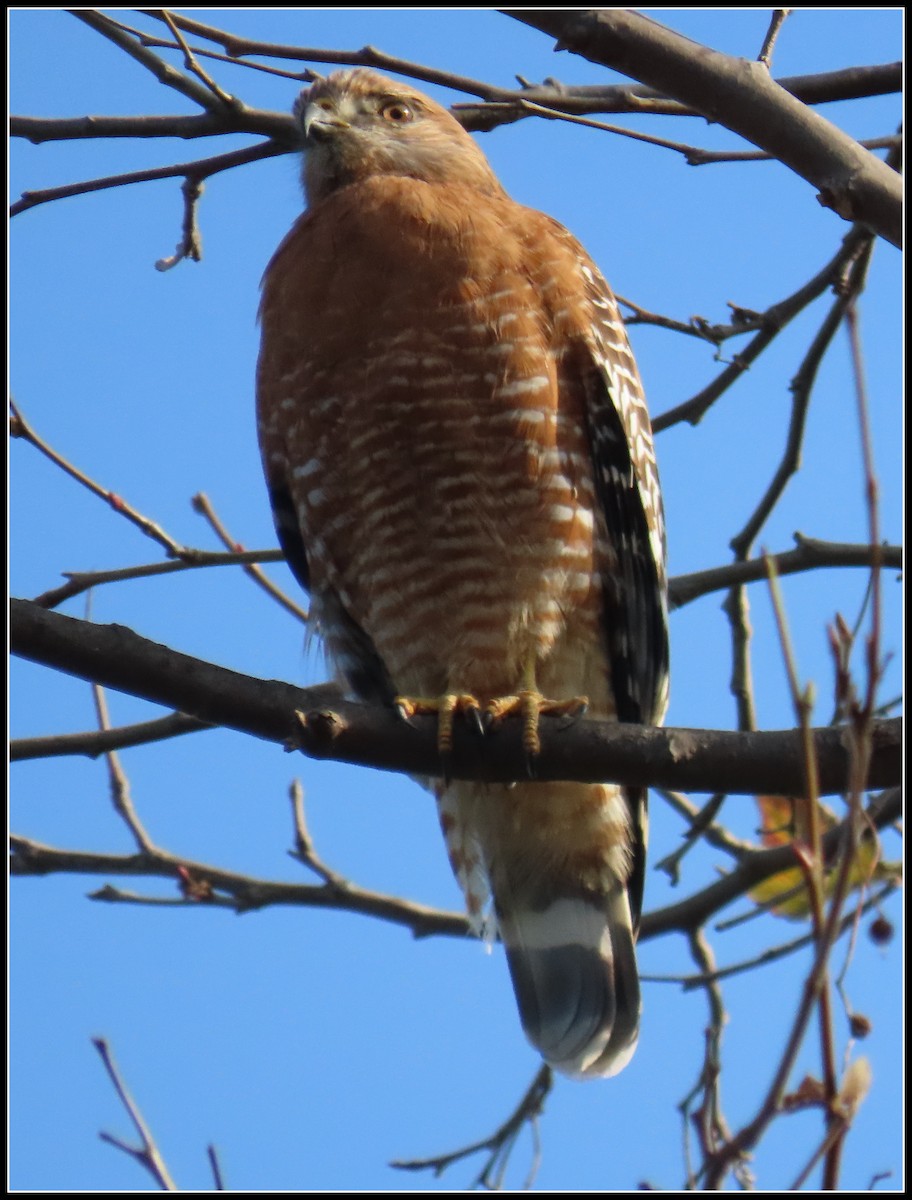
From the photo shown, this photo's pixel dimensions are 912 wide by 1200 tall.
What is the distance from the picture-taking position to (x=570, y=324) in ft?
16.7

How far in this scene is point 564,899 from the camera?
17.7 feet

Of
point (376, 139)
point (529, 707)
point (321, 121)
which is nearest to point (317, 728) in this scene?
point (529, 707)

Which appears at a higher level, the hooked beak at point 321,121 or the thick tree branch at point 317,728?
the hooked beak at point 321,121

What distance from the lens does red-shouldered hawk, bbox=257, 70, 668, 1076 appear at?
4.93 m

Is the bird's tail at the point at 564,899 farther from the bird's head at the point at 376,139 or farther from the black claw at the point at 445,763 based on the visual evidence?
the bird's head at the point at 376,139

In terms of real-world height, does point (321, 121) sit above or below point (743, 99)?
above

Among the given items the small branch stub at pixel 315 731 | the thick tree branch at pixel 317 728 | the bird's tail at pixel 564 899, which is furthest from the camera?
the bird's tail at pixel 564 899

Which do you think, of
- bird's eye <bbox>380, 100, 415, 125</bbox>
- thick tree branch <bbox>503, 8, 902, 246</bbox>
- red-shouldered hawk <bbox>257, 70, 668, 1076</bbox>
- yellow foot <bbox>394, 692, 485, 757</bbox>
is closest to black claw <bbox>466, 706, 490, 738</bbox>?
yellow foot <bbox>394, 692, 485, 757</bbox>

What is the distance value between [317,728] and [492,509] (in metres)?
1.69

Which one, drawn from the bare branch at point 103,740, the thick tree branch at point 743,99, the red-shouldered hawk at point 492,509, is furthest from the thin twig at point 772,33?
the bare branch at point 103,740

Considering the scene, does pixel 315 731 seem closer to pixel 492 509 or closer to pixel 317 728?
pixel 317 728

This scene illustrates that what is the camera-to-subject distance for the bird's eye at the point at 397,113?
20.2 ft

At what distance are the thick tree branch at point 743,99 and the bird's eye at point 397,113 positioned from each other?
9.96 ft

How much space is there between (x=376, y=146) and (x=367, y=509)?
5.85 ft
